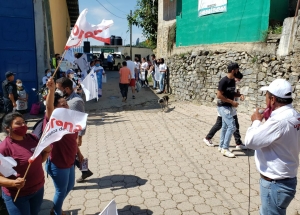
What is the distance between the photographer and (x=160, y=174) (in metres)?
4.50

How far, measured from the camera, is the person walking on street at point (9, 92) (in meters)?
7.14

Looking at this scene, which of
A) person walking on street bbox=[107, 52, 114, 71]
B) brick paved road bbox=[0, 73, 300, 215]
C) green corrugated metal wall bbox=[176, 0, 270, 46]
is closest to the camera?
brick paved road bbox=[0, 73, 300, 215]

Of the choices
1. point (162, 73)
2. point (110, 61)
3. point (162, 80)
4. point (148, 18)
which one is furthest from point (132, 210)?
point (110, 61)

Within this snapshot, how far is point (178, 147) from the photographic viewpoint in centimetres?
586

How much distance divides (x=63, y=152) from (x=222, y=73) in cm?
770

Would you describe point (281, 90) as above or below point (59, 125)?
above

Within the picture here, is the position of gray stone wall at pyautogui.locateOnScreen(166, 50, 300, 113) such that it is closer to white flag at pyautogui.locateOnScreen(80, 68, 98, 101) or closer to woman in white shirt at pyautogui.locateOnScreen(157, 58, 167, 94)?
woman in white shirt at pyautogui.locateOnScreen(157, 58, 167, 94)

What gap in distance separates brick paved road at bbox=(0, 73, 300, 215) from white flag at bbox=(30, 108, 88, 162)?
144 cm

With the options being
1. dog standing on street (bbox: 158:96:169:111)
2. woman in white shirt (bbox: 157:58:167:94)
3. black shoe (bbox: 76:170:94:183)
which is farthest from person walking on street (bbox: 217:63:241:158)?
woman in white shirt (bbox: 157:58:167:94)

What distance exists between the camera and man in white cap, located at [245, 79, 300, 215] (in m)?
2.22

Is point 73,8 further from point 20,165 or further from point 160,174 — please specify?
point 20,165

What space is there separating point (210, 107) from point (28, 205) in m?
8.31

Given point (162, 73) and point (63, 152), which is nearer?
point (63, 152)

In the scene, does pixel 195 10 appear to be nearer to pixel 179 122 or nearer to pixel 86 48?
pixel 179 122
